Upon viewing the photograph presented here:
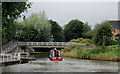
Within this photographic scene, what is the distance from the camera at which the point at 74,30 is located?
366 feet

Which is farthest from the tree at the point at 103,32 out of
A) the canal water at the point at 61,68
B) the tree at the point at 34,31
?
the tree at the point at 34,31

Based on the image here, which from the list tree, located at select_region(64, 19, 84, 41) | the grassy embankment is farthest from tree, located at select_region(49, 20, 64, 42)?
the grassy embankment

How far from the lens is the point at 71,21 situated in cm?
11531

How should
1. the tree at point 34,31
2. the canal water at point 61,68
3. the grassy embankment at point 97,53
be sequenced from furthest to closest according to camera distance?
the tree at point 34,31, the grassy embankment at point 97,53, the canal water at point 61,68

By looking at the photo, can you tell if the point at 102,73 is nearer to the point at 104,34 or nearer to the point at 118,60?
the point at 118,60

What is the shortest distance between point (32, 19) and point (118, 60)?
4733 centimetres

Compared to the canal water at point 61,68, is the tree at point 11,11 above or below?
above

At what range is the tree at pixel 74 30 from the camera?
4353 inches

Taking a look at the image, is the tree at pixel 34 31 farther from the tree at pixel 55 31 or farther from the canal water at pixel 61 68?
the canal water at pixel 61 68

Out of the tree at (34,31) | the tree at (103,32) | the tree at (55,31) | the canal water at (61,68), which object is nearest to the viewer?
the canal water at (61,68)

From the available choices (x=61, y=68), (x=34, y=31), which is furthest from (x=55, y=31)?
(x=61, y=68)

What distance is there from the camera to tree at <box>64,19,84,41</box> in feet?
363

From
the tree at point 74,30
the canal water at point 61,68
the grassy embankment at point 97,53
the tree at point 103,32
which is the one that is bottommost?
the canal water at point 61,68

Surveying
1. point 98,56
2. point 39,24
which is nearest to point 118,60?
point 98,56
